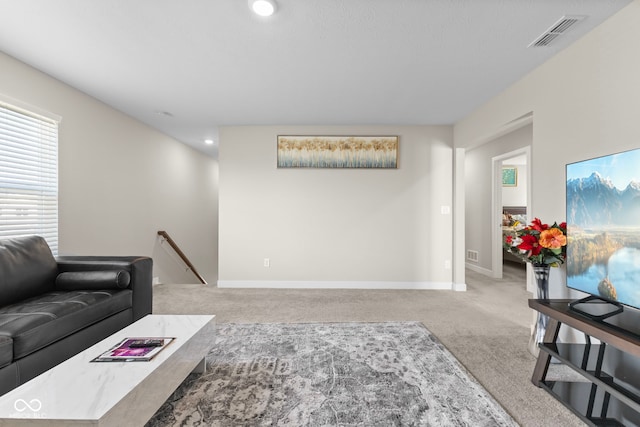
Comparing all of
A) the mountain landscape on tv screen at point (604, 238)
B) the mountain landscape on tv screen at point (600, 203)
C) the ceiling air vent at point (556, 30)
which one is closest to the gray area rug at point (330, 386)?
the mountain landscape on tv screen at point (604, 238)

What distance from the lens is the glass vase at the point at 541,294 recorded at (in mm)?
2215

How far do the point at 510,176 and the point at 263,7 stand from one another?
651 cm

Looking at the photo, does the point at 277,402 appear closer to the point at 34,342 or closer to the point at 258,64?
the point at 34,342

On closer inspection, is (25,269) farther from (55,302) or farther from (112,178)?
(112,178)

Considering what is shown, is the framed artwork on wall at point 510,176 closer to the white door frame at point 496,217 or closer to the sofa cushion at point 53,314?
the white door frame at point 496,217

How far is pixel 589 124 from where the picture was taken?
2152 millimetres

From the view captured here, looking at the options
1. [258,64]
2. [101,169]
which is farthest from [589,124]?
[101,169]

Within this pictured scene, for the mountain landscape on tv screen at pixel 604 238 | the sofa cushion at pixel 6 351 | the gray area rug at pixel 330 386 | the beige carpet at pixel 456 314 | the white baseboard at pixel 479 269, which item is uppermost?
the mountain landscape on tv screen at pixel 604 238

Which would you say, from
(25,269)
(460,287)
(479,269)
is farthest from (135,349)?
(479,269)

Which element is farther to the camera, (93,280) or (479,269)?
(479,269)

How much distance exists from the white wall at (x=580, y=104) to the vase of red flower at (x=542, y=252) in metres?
0.23

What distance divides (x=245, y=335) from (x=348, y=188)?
2.64m

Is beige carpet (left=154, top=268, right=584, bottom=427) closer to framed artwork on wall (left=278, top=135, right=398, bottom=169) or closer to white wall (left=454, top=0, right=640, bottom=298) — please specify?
white wall (left=454, top=0, right=640, bottom=298)

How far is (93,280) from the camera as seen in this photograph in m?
2.37
